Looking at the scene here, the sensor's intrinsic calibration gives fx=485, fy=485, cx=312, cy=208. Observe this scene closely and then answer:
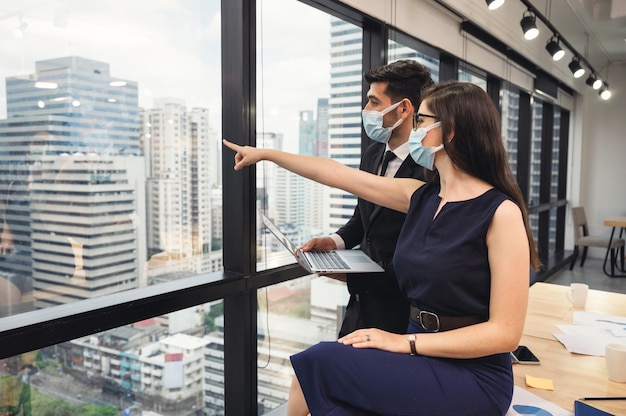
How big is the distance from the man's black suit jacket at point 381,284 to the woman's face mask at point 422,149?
0.22 m

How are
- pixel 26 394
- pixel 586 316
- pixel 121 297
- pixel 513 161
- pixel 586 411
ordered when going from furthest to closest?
1. pixel 513 161
2. pixel 586 316
3. pixel 121 297
4. pixel 26 394
5. pixel 586 411

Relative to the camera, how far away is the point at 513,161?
18.7ft

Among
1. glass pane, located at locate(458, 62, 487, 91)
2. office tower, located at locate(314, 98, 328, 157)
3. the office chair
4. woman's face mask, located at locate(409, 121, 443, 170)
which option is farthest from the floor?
woman's face mask, located at locate(409, 121, 443, 170)

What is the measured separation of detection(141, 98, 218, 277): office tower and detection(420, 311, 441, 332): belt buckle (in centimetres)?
115

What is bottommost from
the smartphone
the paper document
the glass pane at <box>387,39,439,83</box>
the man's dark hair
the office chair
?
the office chair

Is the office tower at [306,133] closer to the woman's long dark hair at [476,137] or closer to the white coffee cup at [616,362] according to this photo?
the woman's long dark hair at [476,137]

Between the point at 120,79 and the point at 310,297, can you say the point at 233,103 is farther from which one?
the point at 310,297

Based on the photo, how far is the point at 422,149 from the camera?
1302mm

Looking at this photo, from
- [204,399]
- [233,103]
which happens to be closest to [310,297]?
[204,399]

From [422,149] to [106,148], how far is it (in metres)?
1.10

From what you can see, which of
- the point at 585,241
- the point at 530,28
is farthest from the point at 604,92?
the point at 530,28

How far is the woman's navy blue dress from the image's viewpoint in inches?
41.3

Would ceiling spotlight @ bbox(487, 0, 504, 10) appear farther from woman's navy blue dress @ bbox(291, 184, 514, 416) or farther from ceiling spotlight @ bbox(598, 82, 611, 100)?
ceiling spotlight @ bbox(598, 82, 611, 100)

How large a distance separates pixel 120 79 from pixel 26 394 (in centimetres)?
111
